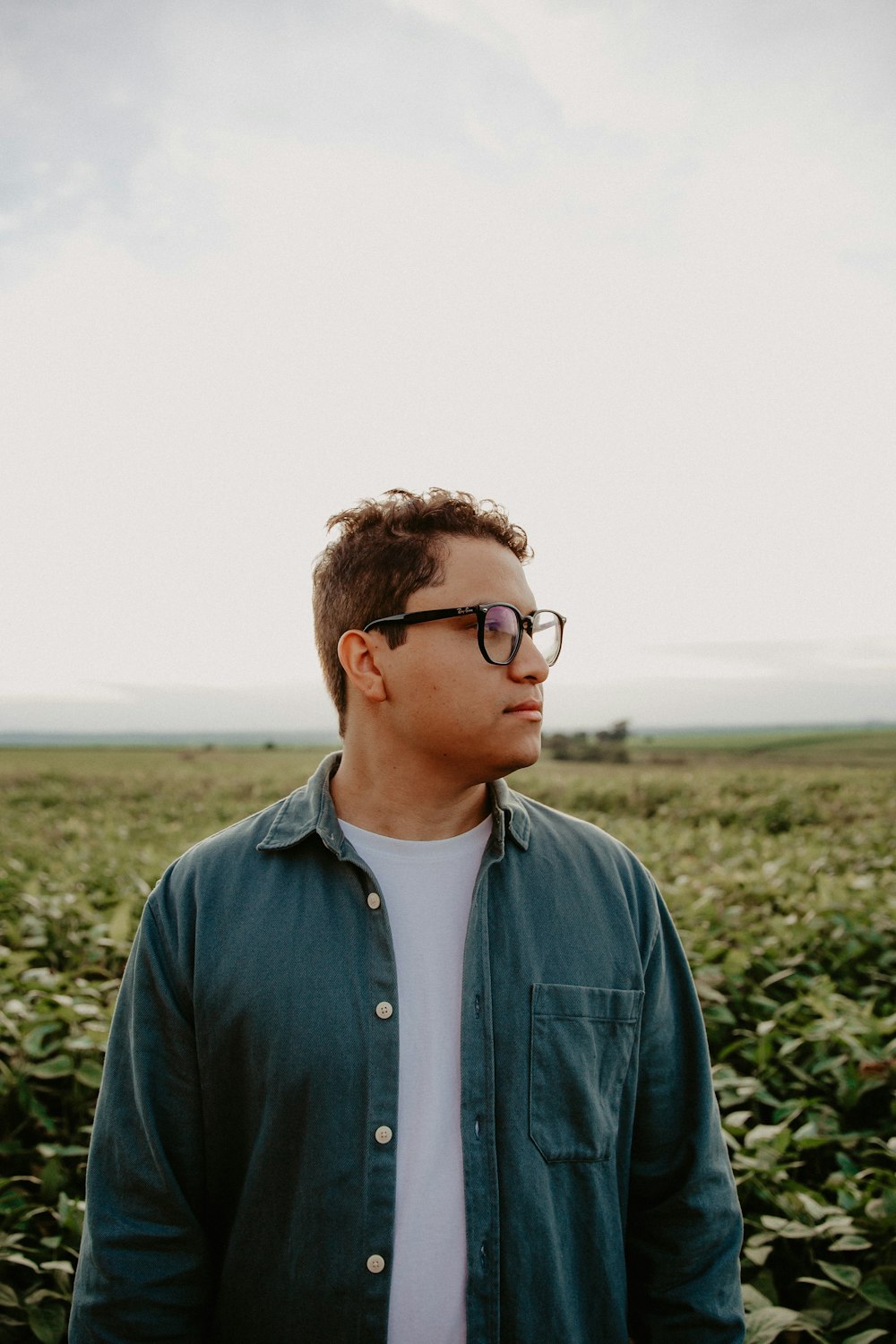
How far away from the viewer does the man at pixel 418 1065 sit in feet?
4.94

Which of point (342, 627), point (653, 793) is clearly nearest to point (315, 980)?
point (342, 627)

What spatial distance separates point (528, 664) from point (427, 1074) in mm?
812

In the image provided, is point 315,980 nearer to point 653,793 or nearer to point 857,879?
point 857,879

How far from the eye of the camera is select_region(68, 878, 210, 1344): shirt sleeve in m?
1.53

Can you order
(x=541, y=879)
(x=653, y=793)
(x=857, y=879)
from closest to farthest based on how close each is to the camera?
(x=541, y=879) < (x=857, y=879) < (x=653, y=793)

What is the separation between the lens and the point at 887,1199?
2.24 m

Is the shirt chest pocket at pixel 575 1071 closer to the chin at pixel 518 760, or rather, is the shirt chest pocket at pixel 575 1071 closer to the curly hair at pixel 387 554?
the chin at pixel 518 760

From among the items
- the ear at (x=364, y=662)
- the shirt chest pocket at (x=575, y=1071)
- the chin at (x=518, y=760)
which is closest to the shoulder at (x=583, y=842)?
the chin at (x=518, y=760)

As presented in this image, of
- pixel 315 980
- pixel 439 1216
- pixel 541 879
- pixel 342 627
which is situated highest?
pixel 342 627

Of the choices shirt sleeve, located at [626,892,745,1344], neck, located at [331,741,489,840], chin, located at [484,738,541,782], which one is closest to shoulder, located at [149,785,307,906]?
neck, located at [331,741,489,840]

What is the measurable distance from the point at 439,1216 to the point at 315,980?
0.47 metres

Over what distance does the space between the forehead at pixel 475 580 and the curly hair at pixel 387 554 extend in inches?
0.8

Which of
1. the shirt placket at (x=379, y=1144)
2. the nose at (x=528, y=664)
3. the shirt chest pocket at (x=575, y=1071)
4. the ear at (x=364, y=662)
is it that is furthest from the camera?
the ear at (x=364, y=662)

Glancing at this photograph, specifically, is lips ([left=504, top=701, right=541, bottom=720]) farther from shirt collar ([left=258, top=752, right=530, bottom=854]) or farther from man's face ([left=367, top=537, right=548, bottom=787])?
shirt collar ([left=258, top=752, right=530, bottom=854])
